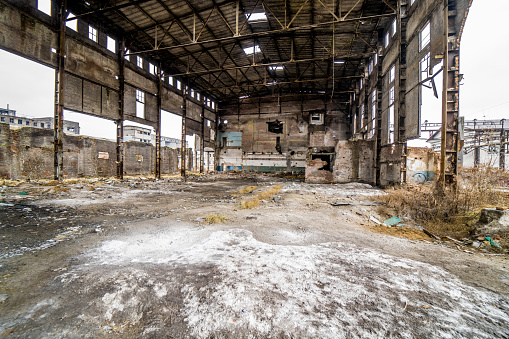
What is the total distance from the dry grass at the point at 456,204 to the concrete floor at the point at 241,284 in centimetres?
111

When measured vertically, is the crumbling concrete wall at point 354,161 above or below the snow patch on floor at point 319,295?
above

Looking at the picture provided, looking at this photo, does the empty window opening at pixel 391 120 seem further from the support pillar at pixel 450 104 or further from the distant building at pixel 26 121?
the distant building at pixel 26 121

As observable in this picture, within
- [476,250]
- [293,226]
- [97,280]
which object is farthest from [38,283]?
[476,250]

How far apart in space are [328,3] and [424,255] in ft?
38.3

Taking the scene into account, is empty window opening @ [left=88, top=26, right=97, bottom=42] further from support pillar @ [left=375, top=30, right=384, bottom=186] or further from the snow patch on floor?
support pillar @ [left=375, top=30, right=384, bottom=186]

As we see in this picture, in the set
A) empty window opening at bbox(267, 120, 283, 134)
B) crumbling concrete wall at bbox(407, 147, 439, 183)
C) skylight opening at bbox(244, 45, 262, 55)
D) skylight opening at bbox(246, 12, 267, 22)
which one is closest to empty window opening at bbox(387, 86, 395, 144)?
crumbling concrete wall at bbox(407, 147, 439, 183)

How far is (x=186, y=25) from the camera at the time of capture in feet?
36.3

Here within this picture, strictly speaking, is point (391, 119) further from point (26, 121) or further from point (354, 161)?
point (26, 121)

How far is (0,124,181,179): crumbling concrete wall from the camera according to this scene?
917 centimetres

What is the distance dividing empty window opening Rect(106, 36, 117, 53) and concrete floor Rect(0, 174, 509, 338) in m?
12.0

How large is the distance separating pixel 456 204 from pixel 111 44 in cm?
1630

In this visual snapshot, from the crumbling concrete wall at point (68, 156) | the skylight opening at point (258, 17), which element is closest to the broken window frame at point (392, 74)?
the skylight opening at point (258, 17)

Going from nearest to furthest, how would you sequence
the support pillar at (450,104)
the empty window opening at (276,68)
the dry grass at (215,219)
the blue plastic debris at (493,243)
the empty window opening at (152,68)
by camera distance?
the blue plastic debris at (493,243)
the dry grass at (215,219)
the support pillar at (450,104)
the empty window opening at (152,68)
the empty window opening at (276,68)

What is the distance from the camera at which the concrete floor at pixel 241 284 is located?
1.27 metres
